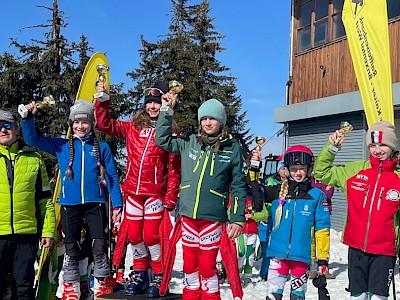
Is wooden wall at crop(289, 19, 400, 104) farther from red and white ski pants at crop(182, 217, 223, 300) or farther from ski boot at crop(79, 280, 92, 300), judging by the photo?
ski boot at crop(79, 280, 92, 300)

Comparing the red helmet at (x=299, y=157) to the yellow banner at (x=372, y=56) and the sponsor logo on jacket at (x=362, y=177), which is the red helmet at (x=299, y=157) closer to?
the sponsor logo on jacket at (x=362, y=177)

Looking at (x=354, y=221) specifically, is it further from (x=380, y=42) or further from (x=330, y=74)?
(x=330, y=74)

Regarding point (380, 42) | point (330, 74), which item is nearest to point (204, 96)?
point (330, 74)

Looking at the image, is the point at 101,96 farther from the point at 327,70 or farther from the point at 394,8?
the point at 327,70

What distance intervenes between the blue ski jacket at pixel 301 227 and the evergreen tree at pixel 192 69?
2422 cm

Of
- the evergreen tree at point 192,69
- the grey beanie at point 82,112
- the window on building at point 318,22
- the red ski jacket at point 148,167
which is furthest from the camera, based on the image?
the evergreen tree at point 192,69

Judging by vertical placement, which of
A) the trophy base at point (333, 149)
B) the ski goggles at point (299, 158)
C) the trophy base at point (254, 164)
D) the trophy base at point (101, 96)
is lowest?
the trophy base at point (254, 164)

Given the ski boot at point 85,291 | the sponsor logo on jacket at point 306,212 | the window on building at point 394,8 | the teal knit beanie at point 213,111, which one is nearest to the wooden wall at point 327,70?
the window on building at point 394,8

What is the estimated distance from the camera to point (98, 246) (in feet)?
17.0

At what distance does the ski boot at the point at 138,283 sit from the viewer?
5266 millimetres

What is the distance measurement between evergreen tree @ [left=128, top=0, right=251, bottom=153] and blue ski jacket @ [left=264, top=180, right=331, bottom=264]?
79.5 ft

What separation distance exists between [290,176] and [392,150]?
1.02 m

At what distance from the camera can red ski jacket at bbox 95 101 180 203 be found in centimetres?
504

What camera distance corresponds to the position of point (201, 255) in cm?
470
